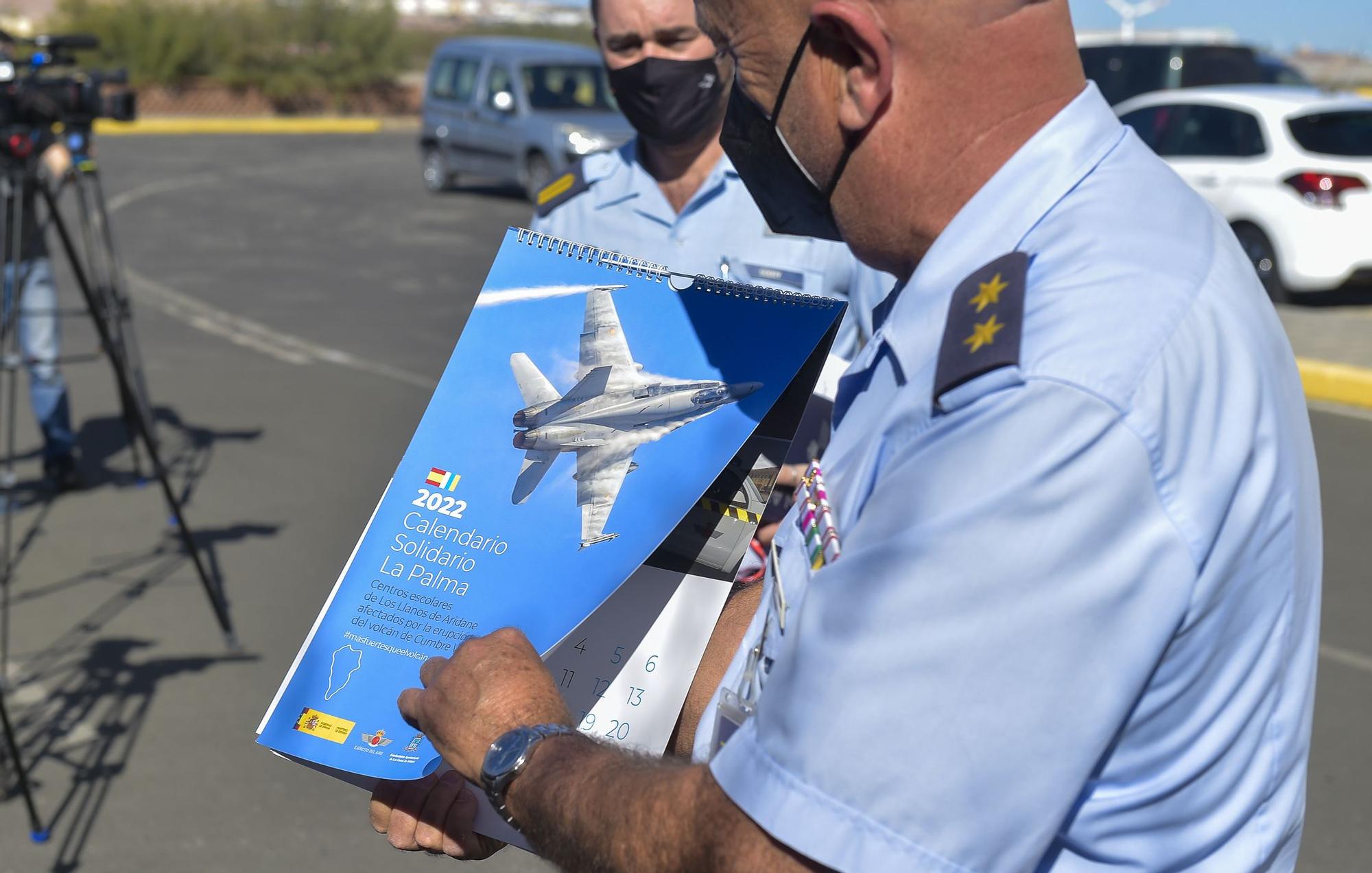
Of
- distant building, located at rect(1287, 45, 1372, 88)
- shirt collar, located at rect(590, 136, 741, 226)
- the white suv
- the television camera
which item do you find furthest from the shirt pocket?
distant building, located at rect(1287, 45, 1372, 88)

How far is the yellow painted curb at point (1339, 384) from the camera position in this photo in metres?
8.34

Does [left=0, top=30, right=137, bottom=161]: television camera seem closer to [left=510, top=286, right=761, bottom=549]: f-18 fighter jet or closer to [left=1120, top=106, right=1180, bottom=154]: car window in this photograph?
[left=510, top=286, right=761, bottom=549]: f-18 fighter jet

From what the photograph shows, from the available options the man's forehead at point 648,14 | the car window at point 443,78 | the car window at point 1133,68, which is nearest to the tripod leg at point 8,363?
the man's forehead at point 648,14

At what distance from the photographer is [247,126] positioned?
28141 mm

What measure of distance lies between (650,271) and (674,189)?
146cm

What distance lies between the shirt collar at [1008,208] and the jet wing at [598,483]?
0.38m

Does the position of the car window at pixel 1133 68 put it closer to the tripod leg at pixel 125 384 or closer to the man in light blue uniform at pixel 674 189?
the tripod leg at pixel 125 384

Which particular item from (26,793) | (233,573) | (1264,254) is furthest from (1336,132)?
(26,793)

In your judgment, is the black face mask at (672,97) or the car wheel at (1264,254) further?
the car wheel at (1264,254)

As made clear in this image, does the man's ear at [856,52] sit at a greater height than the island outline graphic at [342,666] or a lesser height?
greater

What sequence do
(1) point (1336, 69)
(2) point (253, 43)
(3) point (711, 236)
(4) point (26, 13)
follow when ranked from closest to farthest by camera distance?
(3) point (711, 236) < (2) point (253, 43) < (1) point (1336, 69) < (4) point (26, 13)

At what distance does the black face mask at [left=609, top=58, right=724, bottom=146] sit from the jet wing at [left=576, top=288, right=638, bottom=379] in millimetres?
1402

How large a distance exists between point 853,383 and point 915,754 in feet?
1.26

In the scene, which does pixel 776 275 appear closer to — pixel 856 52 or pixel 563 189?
pixel 563 189
